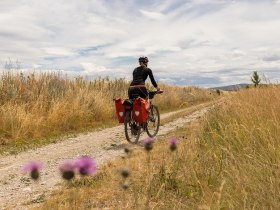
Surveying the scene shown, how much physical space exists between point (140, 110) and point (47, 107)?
16.3 feet

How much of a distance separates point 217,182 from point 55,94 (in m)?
11.2

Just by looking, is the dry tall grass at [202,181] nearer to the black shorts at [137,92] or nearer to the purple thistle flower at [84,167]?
the purple thistle flower at [84,167]

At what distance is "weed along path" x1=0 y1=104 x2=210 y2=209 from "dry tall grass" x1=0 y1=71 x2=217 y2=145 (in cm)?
120

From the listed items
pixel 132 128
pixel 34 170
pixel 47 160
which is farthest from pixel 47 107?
pixel 34 170

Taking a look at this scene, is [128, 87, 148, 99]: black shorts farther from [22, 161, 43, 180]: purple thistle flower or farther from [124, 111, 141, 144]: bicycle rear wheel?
[22, 161, 43, 180]: purple thistle flower

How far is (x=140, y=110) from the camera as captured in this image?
979 cm

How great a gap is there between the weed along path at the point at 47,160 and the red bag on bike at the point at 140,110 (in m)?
0.75

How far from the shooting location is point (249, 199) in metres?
3.37

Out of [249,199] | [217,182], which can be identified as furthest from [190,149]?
[249,199]

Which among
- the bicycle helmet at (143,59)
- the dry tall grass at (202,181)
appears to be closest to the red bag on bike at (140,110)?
the bicycle helmet at (143,59)

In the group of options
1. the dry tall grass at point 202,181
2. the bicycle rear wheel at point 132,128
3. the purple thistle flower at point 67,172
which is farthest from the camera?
the bicycle rear wheel at point 132,128

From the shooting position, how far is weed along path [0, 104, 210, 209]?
5357 mm

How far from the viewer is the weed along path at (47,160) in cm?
536

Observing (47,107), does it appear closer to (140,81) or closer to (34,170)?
(140,81)
